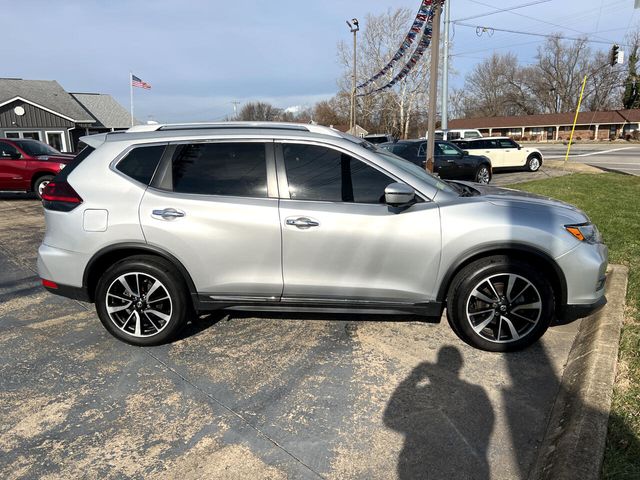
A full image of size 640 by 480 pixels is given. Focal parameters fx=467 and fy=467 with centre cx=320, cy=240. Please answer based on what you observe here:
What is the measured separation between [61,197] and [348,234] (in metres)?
2.34

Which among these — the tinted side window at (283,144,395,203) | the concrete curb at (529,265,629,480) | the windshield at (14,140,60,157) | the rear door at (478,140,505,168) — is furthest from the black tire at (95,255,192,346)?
the rear door at (478,140,505,168)

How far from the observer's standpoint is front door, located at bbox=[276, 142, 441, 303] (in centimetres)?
355

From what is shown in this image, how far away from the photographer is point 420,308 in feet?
12.1

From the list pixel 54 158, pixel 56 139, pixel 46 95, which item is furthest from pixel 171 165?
pixel 46 95

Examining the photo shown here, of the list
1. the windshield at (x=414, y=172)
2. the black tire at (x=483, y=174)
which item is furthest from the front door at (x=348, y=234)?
the black tire at (x=483, y=174)

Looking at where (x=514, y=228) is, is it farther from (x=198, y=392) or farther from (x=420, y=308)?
(x=198, y=392)

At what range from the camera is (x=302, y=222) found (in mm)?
3566

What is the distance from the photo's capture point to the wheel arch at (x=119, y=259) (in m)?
3.68

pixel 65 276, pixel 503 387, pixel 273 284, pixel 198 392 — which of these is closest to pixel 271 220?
pixel 273 284

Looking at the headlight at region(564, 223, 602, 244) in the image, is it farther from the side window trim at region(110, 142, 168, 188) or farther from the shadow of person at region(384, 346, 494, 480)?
the side window trim at region(110, 142, 168, 188)

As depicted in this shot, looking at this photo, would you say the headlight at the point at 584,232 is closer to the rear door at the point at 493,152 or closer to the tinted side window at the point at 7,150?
the tinted side window at the point at 7,150

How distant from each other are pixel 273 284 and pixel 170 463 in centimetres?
151

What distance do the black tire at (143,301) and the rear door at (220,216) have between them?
0.60ft

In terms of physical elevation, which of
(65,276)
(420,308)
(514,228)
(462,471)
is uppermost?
(514,228)
